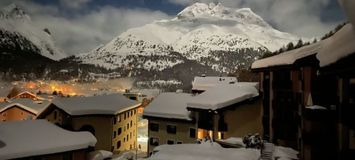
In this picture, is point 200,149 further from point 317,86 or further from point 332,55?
point 332,55

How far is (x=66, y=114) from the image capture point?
129 ft

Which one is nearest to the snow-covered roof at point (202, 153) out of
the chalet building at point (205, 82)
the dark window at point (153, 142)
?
the dark window at point (153, 142)

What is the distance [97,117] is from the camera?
4156cm

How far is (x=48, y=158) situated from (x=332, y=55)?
2757 centimetres

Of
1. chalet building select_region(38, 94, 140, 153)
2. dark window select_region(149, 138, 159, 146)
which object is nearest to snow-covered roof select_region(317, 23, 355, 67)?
dark window select_region(149, 138, 159, 146)

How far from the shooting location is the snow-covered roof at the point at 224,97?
33156 mm

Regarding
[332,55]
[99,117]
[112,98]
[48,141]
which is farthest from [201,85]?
[332,55]

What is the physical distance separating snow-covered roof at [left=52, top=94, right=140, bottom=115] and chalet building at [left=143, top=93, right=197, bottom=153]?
6.07 metres

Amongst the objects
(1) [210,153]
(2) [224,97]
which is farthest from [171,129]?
(1) [210,153]

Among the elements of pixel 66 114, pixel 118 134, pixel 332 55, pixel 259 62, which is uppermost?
pixel 259 62

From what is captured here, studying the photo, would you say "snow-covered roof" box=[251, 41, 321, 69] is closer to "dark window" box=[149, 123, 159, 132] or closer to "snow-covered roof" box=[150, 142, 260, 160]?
"snow-covered roof" box=[150, 142, 260, 160]

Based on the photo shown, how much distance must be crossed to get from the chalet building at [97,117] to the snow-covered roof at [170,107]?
5639 millimetres

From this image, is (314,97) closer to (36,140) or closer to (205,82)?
(36,140)

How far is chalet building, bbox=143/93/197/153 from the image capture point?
3667 centimetres
